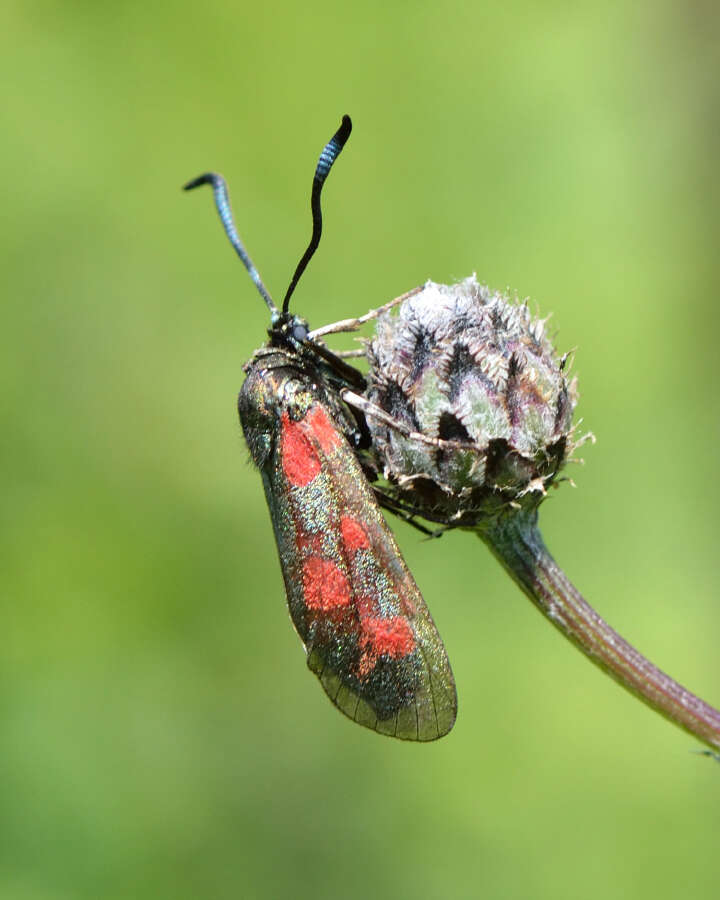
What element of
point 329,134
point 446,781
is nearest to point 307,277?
point 329,134

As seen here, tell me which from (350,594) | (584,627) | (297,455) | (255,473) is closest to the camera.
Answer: (584,627)

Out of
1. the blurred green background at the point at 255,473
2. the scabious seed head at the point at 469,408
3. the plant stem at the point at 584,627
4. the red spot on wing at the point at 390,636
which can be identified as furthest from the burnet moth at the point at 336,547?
the blurred green background at the point at 255,473

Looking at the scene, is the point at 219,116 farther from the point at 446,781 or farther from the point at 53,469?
the point at 446,781

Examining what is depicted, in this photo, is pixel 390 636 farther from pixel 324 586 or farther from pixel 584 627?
pixel 584 627

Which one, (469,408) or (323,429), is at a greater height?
(323,429)

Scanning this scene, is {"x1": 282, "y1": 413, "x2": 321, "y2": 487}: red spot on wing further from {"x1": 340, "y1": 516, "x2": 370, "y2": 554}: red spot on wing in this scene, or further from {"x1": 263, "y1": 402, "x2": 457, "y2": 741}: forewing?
{"x1": 340, "y1": 516, "x2": 370, "y2": 554}: red spot on wing

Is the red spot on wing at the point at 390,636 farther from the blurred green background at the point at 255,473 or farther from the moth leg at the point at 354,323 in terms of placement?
the blurred green background at the point at 255,473

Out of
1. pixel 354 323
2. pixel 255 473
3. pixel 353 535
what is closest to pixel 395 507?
pixel 353 535
